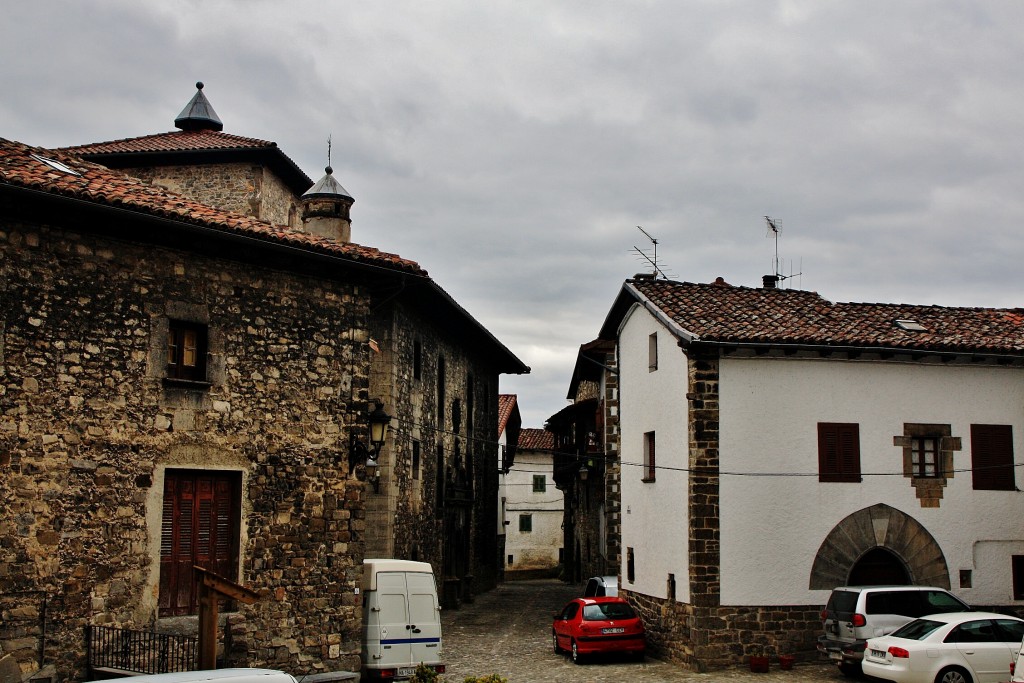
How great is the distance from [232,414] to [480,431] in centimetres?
2096

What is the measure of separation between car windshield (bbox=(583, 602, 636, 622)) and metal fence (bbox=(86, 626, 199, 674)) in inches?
314

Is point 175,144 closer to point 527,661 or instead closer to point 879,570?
point 527,661

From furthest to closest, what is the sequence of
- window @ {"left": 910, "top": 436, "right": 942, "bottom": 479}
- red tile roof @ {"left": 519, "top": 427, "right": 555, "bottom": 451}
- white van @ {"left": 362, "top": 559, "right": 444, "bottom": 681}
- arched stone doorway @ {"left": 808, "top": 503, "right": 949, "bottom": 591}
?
red tile roof @ {"left": 519, "top": 427, "right": 555, "bottom": 451}, window @ {"left": 910, "top": 436, "right": 942, "bottom": 479}, arched stone doorway @ {"left": 808, "top": 503, "right": 949, "bottom": 591}, white van @ {"left": 362, "top": 559, "right": 444, "bottom": 681}

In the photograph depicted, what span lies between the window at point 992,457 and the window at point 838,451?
97.4 inches

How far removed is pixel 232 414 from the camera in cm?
1516

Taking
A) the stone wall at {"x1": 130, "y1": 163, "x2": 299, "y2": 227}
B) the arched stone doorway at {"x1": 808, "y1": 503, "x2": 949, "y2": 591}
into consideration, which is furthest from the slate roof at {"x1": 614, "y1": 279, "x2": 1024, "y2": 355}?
the stone wall at {"x1": 130, "y1": 163, "x2": 299, "y2": 227}

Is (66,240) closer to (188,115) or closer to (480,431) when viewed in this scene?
(188,115)

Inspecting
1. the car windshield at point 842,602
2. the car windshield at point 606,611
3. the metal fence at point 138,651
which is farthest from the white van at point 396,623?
the car windshield at point 842,602

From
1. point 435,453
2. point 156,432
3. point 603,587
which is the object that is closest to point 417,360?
point 435,453

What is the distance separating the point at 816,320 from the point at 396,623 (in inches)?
397

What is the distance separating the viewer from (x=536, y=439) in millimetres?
54594

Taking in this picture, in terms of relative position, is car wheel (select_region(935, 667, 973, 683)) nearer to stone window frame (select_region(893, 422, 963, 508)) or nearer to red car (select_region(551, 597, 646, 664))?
stone window frame (select_region(893, 422, 963, 508))

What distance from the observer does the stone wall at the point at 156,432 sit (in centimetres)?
1309

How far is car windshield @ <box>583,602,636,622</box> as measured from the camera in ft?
63.0
